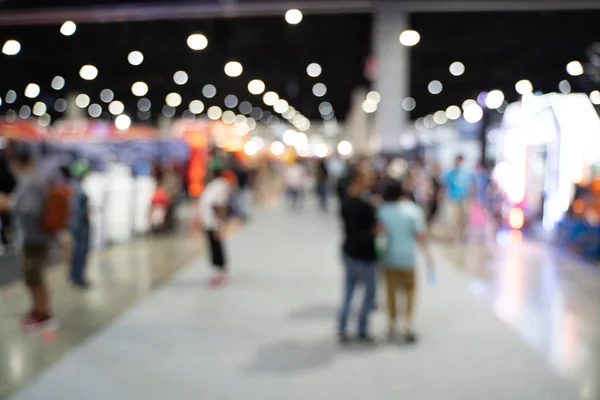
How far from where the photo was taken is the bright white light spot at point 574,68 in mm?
23250

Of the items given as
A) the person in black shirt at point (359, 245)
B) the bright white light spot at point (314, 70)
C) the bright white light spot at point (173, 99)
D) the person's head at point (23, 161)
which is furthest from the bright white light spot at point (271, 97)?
the person in black shirt at point (359, 245)

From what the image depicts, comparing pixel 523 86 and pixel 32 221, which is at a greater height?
pixel 523 86

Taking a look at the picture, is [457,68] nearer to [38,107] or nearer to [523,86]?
[523,86]

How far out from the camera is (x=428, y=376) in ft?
17.4

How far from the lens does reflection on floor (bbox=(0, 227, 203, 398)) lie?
5.66 meters

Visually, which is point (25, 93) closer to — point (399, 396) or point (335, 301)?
point (335, 301)

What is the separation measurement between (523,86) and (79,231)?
23624 millimetres

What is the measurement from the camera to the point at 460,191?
→ 43.3ft

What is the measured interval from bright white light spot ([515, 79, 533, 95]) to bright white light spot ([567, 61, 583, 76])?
63.3 inches

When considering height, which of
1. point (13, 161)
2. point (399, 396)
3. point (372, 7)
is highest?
point (372, 7)

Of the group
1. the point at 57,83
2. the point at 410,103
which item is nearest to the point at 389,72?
the point at 57,83

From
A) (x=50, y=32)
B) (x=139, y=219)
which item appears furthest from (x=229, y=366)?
(x=50, y=32)

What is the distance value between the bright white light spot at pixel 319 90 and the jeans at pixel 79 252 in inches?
1125

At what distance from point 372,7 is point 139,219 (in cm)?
749
